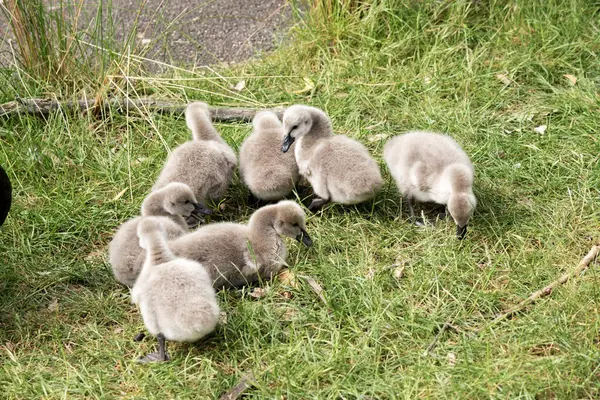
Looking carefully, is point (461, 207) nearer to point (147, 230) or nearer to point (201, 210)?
point (201, 210)

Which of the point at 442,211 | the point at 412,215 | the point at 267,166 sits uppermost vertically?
the point at 267,166

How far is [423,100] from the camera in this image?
6238mm

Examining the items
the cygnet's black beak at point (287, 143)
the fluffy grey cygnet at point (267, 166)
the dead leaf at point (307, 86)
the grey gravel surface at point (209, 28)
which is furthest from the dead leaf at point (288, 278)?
the grey gravel surface at point (209, 28)

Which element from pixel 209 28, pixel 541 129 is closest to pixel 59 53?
pixel 209 28

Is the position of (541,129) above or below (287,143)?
below

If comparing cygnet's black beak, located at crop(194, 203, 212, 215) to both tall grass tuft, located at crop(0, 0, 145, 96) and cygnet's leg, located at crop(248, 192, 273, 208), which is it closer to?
cygnet's leg, located at crop(248, 192, 273, 208)

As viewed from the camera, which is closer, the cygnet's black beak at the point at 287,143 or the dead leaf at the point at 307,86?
the cygnet's black beak at the point at 287,143

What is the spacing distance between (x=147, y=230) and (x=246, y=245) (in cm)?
58

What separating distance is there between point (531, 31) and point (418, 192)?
2.45 m

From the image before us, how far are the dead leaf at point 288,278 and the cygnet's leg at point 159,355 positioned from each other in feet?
2.57

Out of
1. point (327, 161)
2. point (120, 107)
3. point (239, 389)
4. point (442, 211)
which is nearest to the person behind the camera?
point (239, 389)

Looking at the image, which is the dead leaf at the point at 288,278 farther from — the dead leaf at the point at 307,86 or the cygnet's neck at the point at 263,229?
the dead leaf at the point at 307,86

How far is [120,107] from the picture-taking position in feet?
19.8

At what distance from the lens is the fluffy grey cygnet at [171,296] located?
3826mm
